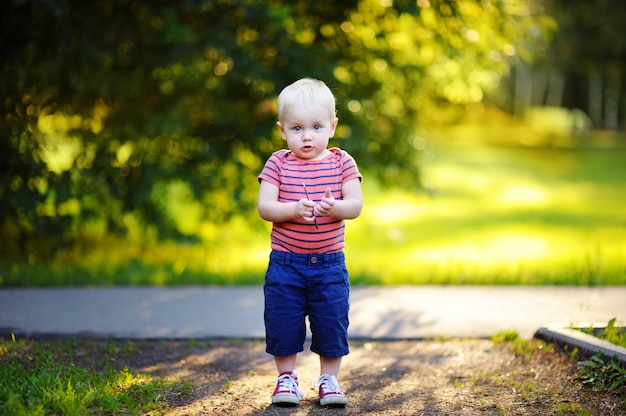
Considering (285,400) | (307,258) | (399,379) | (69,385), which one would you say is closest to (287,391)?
(285,400)

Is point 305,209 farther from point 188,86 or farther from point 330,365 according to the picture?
point 188,86

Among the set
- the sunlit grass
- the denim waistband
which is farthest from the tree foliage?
the denim waistband

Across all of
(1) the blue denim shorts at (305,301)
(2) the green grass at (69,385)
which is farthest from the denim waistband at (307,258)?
(2) the green grass at (69,385)

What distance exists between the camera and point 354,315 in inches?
203

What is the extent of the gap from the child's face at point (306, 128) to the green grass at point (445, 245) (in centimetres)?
274

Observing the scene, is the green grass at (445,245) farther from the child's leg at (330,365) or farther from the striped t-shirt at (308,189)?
the striped t-shirt at (308,189)

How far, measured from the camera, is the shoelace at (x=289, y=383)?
3.56 m

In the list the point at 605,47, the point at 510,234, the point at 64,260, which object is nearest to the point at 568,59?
the point at 605,47

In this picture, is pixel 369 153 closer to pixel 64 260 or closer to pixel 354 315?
pixel 354 315

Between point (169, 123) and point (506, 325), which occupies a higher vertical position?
point (169, 123)

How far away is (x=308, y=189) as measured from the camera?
11.7ft

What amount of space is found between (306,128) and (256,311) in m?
2.11

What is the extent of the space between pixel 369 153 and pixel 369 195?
8317 mm

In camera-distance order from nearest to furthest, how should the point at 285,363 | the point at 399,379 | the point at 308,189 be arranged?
the point at 308,189
the point at 285,363
the point at 399,379
